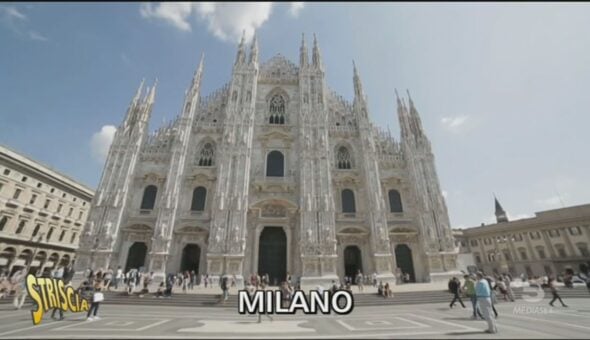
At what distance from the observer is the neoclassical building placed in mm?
19578

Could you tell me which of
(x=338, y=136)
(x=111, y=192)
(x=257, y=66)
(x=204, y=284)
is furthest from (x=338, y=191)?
(x=111, y=192)

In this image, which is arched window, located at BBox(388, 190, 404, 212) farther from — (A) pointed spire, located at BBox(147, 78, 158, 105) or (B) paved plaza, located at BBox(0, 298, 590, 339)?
(A) pointed spire, located at BBox(147, 78, 158, 105)

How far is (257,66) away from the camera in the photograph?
27641 mm

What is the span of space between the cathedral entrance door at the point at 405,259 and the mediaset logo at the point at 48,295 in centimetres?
2075

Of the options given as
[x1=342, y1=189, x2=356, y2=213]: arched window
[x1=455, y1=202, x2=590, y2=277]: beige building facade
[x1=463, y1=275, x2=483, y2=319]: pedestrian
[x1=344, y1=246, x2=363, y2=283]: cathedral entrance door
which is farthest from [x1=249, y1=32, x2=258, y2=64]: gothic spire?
[x1=455, y1=202, x2=590, y2=277]: beige building facade

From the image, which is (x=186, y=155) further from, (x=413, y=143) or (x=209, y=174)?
(x=413, y=143)

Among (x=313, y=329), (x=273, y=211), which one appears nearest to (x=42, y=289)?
(x=313, y=329)

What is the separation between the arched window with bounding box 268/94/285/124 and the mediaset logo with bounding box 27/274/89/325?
20.7 metres

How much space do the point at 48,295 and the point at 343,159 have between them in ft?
70.9

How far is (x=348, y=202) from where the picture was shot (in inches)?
901

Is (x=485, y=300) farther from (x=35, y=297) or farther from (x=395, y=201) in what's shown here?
(x=395, y=201)

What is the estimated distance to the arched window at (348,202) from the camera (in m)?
22.6

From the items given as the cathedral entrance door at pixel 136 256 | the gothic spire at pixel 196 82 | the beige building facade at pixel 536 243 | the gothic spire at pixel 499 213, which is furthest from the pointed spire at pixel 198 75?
→ the gothic spire at pixel 499 213

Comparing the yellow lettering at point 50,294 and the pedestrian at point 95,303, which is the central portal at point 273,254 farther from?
the yellow lettering at point 50,294
